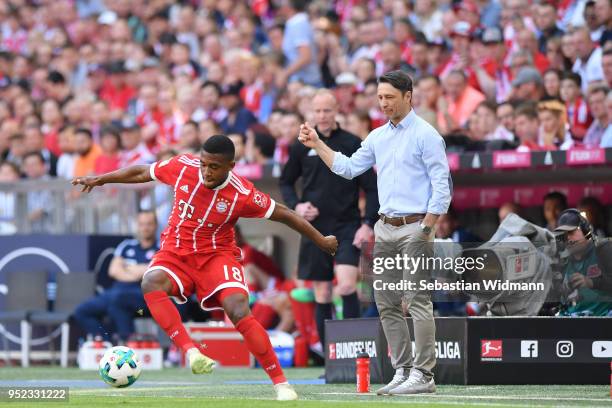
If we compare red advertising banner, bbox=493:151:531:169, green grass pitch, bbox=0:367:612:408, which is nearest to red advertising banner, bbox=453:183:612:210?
red advertising banner, bbox=493:151:531:169

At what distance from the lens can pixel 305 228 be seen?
375 inches

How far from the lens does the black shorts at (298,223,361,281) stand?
12.8 meters

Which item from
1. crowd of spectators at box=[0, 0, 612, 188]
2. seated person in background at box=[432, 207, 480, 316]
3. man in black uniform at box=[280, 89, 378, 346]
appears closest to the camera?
man in black uniform at box=[280, 89, 378, 346]

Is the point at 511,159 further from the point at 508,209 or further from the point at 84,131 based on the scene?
the point at 84,131

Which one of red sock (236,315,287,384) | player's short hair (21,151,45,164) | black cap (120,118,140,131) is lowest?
red sock (236,315,287,384)

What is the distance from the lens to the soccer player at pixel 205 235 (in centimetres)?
940

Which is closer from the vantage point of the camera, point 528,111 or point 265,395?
point 265,395

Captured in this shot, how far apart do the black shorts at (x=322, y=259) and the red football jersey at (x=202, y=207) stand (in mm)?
2869

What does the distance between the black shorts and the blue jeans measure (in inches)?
155

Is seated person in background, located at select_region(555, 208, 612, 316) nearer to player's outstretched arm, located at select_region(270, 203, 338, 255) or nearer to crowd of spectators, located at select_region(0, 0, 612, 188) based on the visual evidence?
player's outstretched arm, located at select_region(270, 203, 338, 255)

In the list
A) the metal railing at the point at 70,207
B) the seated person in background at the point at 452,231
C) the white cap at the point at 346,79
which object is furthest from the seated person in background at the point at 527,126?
the metal railing at the point at 70,207

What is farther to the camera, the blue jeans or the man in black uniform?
the blue jeans

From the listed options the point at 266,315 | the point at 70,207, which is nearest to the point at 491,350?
the point at 266,315

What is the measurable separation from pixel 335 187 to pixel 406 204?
301cm
